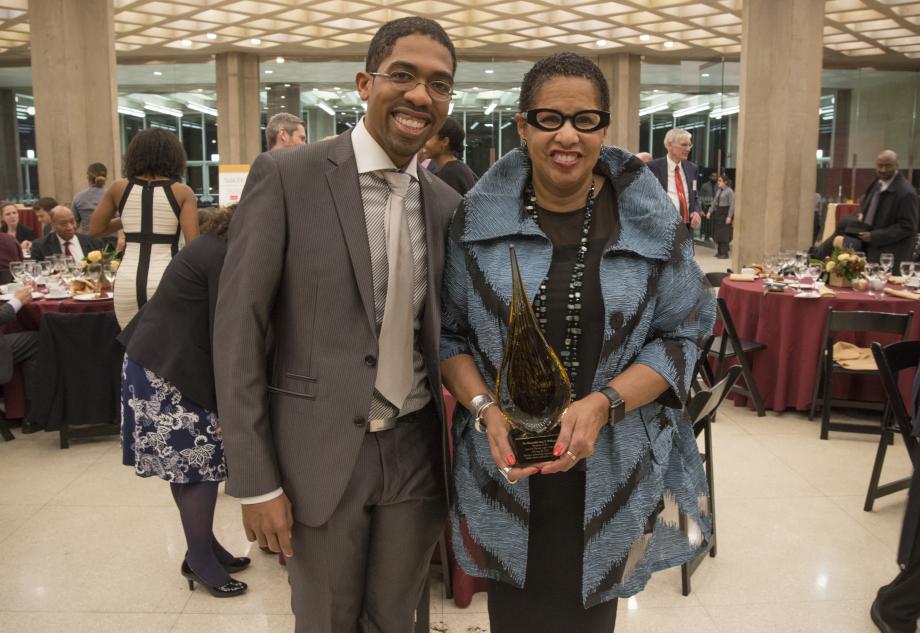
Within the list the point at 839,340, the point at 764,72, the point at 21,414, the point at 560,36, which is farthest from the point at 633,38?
the point at 21,414

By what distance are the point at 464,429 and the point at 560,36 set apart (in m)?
15.9

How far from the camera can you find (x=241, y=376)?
55.9 inches

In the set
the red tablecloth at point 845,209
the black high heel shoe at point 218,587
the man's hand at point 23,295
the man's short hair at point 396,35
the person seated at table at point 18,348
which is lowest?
the black high heel shoe at point 218,587

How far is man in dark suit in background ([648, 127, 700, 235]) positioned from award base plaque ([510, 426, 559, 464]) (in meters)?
6.15

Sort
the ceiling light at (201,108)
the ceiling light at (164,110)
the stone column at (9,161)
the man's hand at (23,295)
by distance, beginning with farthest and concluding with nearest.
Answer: the ceiling light at (164,110)
the ceiling light at (201,108)
the stone column at (9,161)
the man's hand at (23,295)

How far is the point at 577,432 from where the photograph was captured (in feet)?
4.31

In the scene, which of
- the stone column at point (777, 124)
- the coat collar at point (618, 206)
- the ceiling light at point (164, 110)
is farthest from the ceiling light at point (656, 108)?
the coat collar at point (618, 206)

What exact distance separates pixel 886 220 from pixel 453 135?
5064 mm

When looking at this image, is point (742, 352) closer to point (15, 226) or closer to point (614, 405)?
Result: point (614, 405)

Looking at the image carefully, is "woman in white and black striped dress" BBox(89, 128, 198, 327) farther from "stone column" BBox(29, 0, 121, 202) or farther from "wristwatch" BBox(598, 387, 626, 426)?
"stone column" BBox(29, 0, 121, 202)

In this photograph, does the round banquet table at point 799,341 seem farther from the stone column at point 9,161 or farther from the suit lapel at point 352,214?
the stone column at point 9,161

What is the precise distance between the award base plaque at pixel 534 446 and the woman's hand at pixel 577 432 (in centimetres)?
1

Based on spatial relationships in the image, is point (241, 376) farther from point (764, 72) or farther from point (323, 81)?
point (323, 81)

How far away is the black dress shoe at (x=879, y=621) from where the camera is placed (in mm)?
2606
